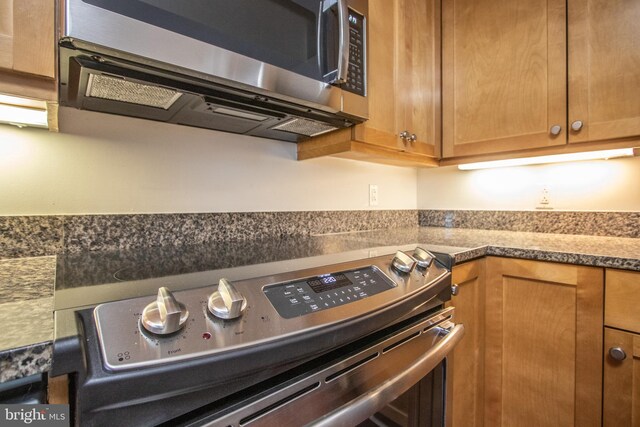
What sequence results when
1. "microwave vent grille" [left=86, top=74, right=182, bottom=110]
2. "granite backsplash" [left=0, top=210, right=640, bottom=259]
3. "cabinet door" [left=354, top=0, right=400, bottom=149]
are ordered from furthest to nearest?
"cabinet door" [left=354, top=0, right=400, bottom=149]
"granite backsplash" [left=0, top=210, right=640, bottom=259]
"microwave vent grille" [left=86, top=74, right=182, bottom=110]

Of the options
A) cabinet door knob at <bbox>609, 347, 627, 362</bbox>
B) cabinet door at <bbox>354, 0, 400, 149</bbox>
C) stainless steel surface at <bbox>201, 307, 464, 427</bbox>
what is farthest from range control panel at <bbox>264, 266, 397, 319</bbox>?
cabinet door knob at <bbox>609, 347, 627, 362</bbox>

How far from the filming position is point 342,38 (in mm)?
837

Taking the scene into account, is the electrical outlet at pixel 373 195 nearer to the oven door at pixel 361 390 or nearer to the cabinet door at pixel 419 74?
the cabinet door at pixel 419 74

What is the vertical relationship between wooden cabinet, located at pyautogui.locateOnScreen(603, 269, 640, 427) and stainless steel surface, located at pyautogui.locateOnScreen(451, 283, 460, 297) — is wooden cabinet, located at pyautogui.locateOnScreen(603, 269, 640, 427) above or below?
below

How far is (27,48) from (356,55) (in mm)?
823

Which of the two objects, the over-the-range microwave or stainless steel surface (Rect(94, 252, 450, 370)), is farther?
the over-the-range microwave

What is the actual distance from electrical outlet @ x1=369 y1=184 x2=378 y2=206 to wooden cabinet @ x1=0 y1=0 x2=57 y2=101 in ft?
4.20

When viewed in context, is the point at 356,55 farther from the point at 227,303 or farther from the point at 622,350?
the point at 622,350

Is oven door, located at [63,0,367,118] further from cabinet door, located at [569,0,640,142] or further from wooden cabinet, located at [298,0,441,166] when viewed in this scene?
cabinet door, located at [569,0,640,142]

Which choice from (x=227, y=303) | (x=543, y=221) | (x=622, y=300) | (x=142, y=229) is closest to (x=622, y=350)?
(x=622, y=300)

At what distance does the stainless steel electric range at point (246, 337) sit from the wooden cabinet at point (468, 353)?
0.20m

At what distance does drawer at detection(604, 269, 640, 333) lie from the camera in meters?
0.81

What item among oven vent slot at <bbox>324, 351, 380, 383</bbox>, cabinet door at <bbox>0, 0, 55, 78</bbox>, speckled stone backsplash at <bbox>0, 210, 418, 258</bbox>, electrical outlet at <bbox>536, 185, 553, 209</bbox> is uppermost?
cabinet door at <bbox>0, 0, 55, 78</bbox>

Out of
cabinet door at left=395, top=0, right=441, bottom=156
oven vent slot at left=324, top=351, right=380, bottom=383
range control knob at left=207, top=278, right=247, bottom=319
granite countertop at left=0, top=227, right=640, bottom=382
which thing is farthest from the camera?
cabinet door at left=395, top=0, right=441, bottom=156
